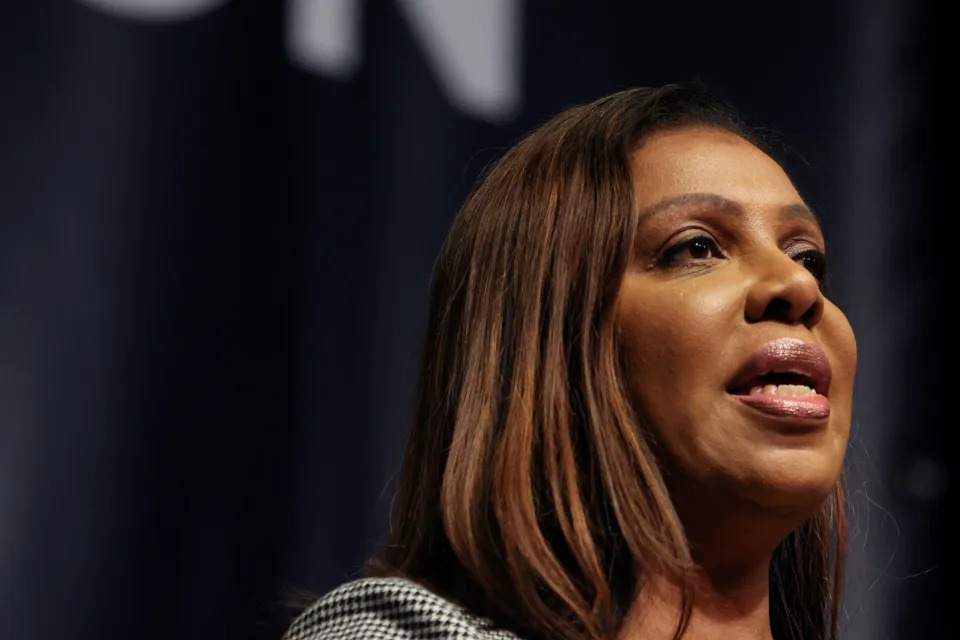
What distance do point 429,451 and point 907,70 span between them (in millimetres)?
976

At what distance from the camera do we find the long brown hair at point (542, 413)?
3.31ft

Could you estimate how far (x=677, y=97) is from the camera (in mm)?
1245

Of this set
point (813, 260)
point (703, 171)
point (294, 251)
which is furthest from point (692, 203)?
point (294, 251)

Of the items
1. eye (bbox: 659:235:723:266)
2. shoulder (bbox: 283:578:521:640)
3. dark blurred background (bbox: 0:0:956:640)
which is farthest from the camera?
dark blurred background (bbox: 0:0:956:640)

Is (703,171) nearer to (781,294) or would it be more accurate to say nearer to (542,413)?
(781,294)

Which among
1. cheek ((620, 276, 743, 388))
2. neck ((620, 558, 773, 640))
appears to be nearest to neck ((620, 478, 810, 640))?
neck ((620, 558, 773, 640))

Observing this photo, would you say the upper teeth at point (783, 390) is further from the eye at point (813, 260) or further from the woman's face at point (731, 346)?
the eye at point (813, 260)

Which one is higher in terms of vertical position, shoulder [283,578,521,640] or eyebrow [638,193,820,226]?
eyebrow [638,193,820,226]

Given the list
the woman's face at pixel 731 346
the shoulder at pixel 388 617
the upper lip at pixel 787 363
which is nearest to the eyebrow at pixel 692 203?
the woman's face at pixel 731 346

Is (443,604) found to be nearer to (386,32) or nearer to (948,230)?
(386,32)

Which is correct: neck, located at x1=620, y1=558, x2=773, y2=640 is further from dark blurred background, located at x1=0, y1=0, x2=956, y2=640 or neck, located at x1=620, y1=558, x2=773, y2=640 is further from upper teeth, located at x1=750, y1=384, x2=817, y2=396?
dark blurred background, located at x1=0, y1=0, x2=956, y2=640

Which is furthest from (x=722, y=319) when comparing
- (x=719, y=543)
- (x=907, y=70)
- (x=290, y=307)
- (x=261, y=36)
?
(x=907, y=70)

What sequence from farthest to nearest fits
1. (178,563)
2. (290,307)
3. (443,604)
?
1. (290,307)
2. (178,563)
3. (443,604)

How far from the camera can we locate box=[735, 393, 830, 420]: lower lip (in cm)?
A: 104
